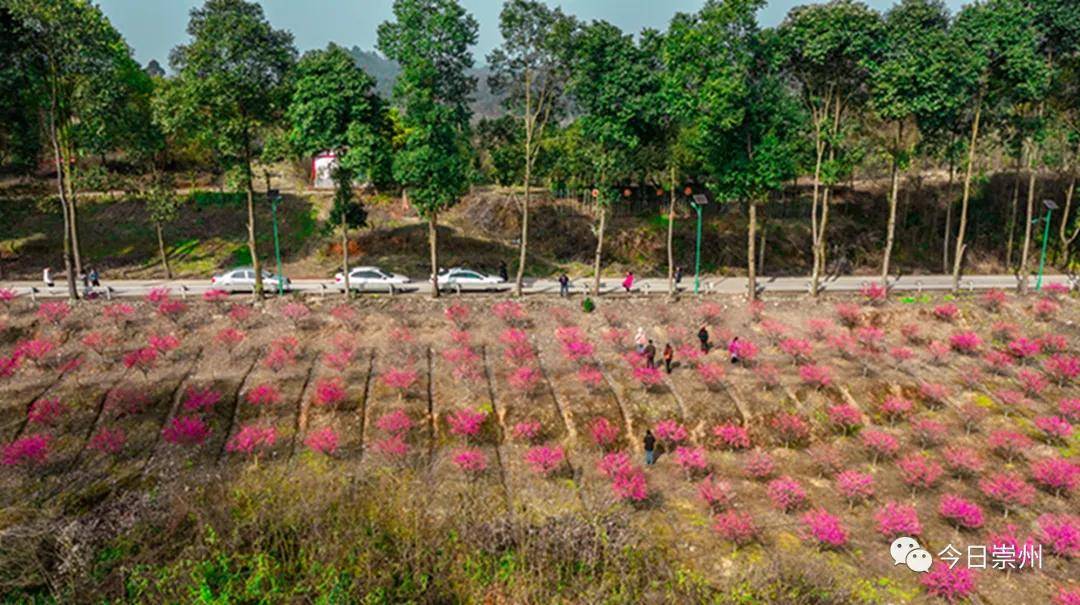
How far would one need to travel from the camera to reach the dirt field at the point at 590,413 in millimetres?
18516

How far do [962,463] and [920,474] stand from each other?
1742 mm

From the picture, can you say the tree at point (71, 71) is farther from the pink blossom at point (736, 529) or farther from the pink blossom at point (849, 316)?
the pink blossom at point (849, 316)

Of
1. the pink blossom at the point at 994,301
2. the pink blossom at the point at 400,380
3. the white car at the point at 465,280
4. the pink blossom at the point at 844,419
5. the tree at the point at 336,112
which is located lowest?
the pink blossom at the point at 844,419

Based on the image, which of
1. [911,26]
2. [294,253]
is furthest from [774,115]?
[294,253]

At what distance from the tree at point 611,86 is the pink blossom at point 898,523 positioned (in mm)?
20841

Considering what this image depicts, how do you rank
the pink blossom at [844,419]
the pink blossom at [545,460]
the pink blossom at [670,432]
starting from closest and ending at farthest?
1. the pink blossom at [545,460]
2. the pink blossom at [670,432]
3. the pink blossom at [844,419]

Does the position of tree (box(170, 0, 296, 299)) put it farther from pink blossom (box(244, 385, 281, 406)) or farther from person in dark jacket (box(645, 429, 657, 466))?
person in dark jacket (box(645, 429, 657, 466))

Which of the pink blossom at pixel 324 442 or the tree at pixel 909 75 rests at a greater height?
the tree at pixel 909 75

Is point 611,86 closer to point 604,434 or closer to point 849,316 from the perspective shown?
point 849,316

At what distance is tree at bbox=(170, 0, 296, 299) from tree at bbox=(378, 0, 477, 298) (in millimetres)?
5172

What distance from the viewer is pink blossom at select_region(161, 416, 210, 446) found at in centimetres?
2242

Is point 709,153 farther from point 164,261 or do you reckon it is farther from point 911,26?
point 164,261

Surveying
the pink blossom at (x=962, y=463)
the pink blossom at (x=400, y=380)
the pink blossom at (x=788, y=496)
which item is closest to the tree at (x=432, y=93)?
the pink blossom at (x=400, y=380)

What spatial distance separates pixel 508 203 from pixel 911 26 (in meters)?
28.7
